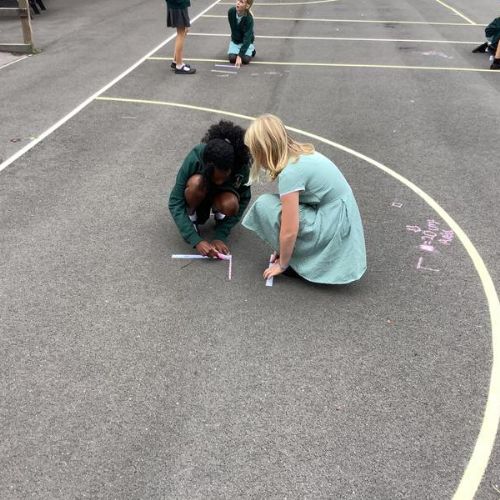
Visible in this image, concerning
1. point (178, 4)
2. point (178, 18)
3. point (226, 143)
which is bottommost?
point (226, 143)

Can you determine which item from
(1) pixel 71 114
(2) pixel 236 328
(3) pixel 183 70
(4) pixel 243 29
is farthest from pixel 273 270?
(4) pixel 243 29

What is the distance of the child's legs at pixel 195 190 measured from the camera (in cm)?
425

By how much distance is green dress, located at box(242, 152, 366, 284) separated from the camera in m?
3.89

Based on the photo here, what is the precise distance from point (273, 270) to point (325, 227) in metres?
0.51

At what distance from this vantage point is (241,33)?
10.3 m

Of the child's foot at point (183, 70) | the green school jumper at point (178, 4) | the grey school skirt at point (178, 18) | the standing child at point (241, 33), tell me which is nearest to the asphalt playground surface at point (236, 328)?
the child's foot at point (183, 70)

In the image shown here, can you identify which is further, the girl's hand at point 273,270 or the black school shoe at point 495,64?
the black school shoe at point 495,64

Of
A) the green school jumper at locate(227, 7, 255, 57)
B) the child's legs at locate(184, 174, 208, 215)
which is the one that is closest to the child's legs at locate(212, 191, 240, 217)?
the child's legs at locate(184, 174, 208, 215)

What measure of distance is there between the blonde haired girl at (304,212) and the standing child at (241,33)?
22.8ft

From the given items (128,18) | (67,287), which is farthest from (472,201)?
(128,18)

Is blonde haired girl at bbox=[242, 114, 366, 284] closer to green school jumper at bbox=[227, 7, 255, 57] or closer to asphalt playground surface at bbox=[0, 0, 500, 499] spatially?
asphalt playground surface at bbox=[0, 0, 500, 499]

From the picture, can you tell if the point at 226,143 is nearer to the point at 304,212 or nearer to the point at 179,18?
the point at 304,212

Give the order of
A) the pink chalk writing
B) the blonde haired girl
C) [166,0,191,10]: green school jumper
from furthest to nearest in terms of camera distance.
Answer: [166,0,191,10]: green school jumper → the pink chalk writing → the blonde haired girl

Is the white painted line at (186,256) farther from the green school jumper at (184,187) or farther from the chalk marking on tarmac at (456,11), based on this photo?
the chalk marking on tarmac at (456,11)
